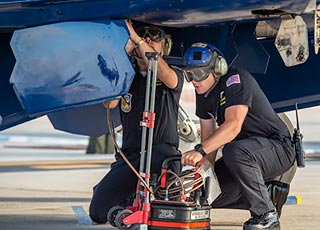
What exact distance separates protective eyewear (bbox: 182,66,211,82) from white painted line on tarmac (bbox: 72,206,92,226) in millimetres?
1853

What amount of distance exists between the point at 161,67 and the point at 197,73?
0.23 m

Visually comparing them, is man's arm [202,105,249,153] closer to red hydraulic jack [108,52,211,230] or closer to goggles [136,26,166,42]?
red hydraulic jack [108,52,211,230]

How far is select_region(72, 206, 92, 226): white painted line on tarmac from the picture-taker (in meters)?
8.60

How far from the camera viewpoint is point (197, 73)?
283 inches

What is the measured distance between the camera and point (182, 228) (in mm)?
6574

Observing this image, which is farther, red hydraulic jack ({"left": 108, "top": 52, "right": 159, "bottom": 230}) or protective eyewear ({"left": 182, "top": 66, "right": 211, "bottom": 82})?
protective eyewear ({"left": 182, "top": 66, "right": 211, "bottom": 82})

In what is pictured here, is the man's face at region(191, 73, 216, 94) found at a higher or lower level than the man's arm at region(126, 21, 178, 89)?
lower

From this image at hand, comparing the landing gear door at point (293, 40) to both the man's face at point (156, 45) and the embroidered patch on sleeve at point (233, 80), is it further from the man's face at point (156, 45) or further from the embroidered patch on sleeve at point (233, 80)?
the man's face at point (156, 45)

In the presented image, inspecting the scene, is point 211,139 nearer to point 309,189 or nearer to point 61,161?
point 309,189

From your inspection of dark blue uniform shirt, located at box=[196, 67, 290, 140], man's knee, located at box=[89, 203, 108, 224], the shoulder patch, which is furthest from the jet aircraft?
man's knee, located at box=[89, 203, 108, 224]

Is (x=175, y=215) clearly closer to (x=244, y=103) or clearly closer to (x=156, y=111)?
(x=244, y=103)

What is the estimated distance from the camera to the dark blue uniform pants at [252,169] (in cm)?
713

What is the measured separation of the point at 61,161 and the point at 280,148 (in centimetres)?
760

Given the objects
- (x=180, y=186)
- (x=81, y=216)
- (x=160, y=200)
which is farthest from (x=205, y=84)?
(x=81, y=216)
